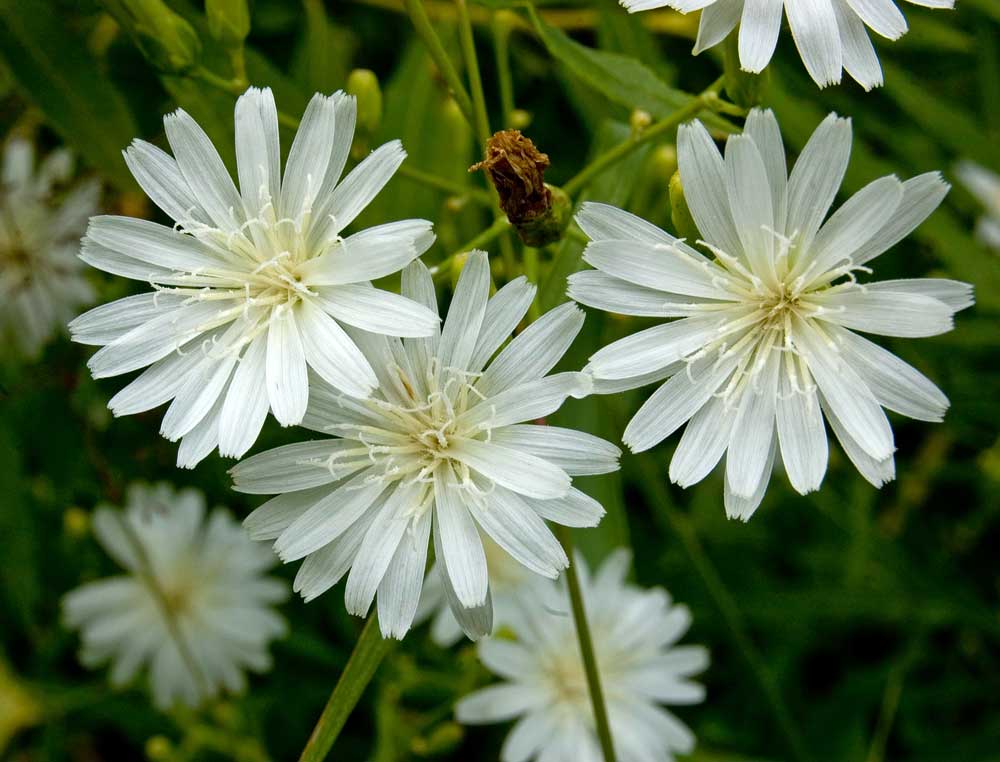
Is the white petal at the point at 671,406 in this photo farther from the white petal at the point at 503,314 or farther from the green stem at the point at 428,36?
the green stem at the point at 428,36

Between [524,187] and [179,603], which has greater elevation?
[524,187]

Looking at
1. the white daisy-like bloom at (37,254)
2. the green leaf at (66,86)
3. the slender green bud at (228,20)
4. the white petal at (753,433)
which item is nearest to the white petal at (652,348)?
the white petal at (753,433)

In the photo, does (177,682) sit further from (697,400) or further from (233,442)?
(697,400)

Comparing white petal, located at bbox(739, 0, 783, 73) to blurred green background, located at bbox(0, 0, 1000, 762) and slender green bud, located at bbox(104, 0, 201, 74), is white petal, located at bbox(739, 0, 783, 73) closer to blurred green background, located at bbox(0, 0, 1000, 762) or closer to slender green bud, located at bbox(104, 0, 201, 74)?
blurred green background, located at bbox(0, 0, 1000, 762)

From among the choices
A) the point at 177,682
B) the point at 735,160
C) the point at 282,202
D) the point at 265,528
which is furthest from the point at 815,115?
the point at 177,682

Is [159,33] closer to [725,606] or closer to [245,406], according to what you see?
[245,406]

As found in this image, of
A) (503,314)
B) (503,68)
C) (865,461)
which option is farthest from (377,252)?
(503,68)

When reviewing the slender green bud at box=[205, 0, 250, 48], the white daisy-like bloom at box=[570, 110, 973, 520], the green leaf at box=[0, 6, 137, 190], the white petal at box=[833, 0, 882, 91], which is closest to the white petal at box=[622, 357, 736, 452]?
the white daisy-like bloom at box=[570, 110, 973, 520]
